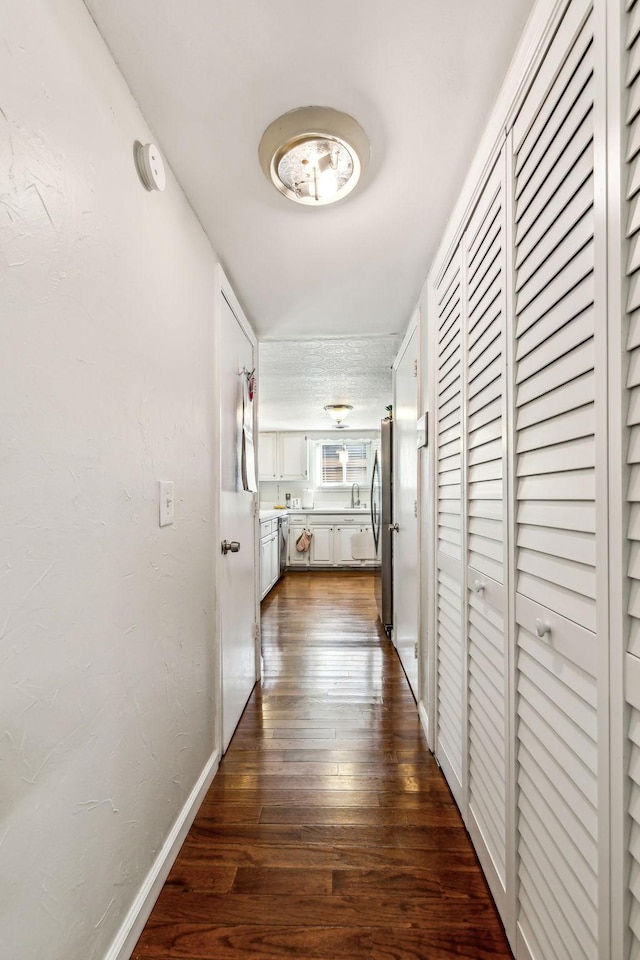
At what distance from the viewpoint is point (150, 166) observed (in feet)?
3.81

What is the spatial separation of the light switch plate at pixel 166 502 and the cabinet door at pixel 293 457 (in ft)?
18.3

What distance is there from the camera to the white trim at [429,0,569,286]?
34.1 inches

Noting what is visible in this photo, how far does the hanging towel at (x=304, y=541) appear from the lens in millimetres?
6434

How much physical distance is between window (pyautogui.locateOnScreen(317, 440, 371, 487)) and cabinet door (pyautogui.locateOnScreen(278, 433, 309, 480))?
16.0 inches

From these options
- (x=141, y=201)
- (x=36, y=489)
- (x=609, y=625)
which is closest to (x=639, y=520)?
(x=609, y=625)

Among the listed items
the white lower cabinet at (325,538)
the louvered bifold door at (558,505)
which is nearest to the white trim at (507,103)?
the louvered bifold door at (558,505)

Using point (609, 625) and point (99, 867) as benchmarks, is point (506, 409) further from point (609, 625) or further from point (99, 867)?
point (99, 867)

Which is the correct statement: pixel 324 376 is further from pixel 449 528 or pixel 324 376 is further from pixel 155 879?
pixel 155 879

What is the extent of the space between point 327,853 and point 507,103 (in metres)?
2.11

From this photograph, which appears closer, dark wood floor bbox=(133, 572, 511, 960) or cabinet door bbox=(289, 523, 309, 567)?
dark wood floor bbox=(133, 572, 511, 960)

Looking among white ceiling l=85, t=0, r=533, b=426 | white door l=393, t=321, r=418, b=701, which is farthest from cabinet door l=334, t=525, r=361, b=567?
white ceiling l=85, t=0, r=533, b=426

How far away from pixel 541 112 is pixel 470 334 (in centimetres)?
58

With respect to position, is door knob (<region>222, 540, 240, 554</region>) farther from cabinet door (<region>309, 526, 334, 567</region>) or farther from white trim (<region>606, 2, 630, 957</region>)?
cabinet door (<region>309, 526, 334, 567</region>)

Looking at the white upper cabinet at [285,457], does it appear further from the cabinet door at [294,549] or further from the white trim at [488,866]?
the white trim at [488,866]
